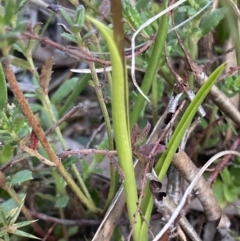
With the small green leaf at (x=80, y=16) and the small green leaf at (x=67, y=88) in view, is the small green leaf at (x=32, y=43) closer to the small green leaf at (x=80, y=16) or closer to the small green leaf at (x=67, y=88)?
the small green leaf at (x=80, y=16)

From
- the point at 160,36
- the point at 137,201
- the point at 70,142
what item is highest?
the point at 160,36

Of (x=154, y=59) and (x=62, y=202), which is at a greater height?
(x=154, y=59)

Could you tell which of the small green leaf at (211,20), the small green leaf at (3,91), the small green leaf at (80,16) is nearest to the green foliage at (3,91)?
the small green leaf at (3,91)

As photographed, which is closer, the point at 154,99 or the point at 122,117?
the point at 122,117

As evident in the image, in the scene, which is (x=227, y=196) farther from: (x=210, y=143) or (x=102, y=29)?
(x=102, y=29)

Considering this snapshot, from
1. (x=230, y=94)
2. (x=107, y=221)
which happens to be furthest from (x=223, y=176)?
(x=107, y=221)

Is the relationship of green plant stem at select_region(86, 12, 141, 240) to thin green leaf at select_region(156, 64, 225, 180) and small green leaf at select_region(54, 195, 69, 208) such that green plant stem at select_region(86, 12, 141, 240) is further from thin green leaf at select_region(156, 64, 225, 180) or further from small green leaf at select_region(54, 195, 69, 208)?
small green leaf at select_region(54, 195, 69, 208)

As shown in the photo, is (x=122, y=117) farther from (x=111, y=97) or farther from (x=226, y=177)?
(x=226, y=177)

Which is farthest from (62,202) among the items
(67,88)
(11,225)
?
(67,88)
